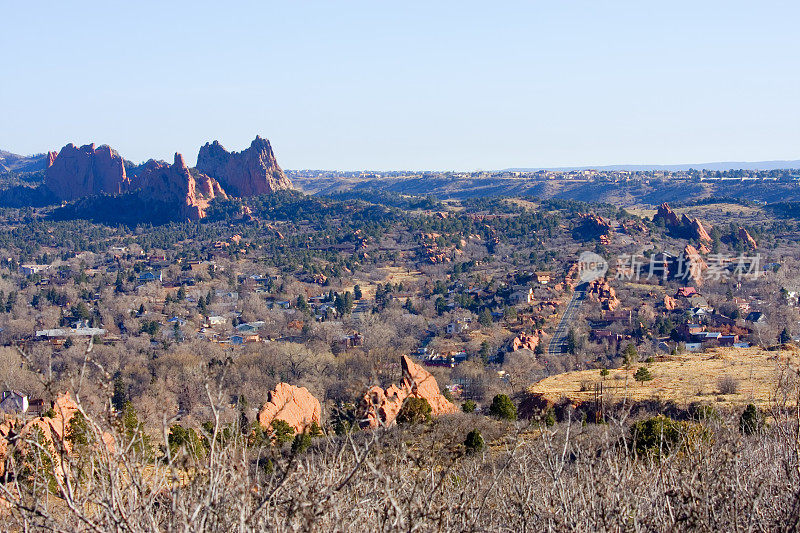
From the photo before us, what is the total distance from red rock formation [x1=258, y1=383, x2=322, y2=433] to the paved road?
16761 mm

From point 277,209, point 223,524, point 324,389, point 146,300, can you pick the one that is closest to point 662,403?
point 324,389

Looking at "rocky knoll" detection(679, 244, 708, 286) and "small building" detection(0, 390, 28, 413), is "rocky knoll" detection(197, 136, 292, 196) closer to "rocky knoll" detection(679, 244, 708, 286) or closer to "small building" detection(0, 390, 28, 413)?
"rocky knoll" detection(679, 244, 708, 286)

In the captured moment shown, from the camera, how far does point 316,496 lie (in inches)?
158

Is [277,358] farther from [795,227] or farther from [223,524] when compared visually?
[795,227]

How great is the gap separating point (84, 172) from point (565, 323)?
252ft

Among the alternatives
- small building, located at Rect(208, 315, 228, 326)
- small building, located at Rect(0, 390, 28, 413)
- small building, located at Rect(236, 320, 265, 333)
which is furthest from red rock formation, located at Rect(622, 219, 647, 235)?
small building, located at Rect(0, 390, 28, 413)

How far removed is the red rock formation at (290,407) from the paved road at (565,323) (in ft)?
55.0

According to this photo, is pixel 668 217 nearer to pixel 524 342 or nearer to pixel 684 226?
pixel 684 226

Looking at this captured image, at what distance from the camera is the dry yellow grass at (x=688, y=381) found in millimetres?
18141

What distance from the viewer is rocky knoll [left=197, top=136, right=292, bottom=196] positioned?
89.9 metres

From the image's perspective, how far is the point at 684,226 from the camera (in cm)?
5938

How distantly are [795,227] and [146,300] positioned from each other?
49.8 m

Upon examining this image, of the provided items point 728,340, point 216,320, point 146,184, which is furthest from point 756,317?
point 146,184

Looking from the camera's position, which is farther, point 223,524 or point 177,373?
point 177,373
